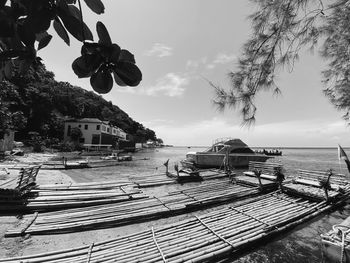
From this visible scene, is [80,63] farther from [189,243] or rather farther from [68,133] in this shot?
[68,133]

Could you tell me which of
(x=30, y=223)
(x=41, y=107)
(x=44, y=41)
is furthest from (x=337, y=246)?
(x=41, y=107)

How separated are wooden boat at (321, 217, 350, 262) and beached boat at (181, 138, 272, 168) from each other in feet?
70.1

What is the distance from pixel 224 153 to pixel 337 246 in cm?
2212

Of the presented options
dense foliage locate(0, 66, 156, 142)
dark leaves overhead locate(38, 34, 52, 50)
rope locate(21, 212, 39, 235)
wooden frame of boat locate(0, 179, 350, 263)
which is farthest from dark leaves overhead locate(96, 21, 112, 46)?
dense foliage locate(0, 66, 156, 142)

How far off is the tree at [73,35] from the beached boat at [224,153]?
996 inches

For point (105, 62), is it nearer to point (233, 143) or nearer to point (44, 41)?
point (44, 41)

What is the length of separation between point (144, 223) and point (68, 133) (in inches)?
2195

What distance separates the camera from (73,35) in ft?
3.30

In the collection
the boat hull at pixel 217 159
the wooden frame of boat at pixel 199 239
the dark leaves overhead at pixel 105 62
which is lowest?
the wooden frame of boat at pixel 199 239

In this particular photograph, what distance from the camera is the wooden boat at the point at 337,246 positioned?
3.97m

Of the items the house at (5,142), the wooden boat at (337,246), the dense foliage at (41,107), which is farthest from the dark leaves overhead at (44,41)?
the house at (5,142)

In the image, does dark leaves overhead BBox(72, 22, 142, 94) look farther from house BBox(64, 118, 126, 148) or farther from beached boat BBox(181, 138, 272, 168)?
house BBox(64, 118, 126, 148)

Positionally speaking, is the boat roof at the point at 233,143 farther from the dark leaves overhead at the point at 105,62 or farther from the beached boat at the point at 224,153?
the dark leaves overhead at the point at 105,62

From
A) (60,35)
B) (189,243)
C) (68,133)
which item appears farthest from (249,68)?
(68,133)
